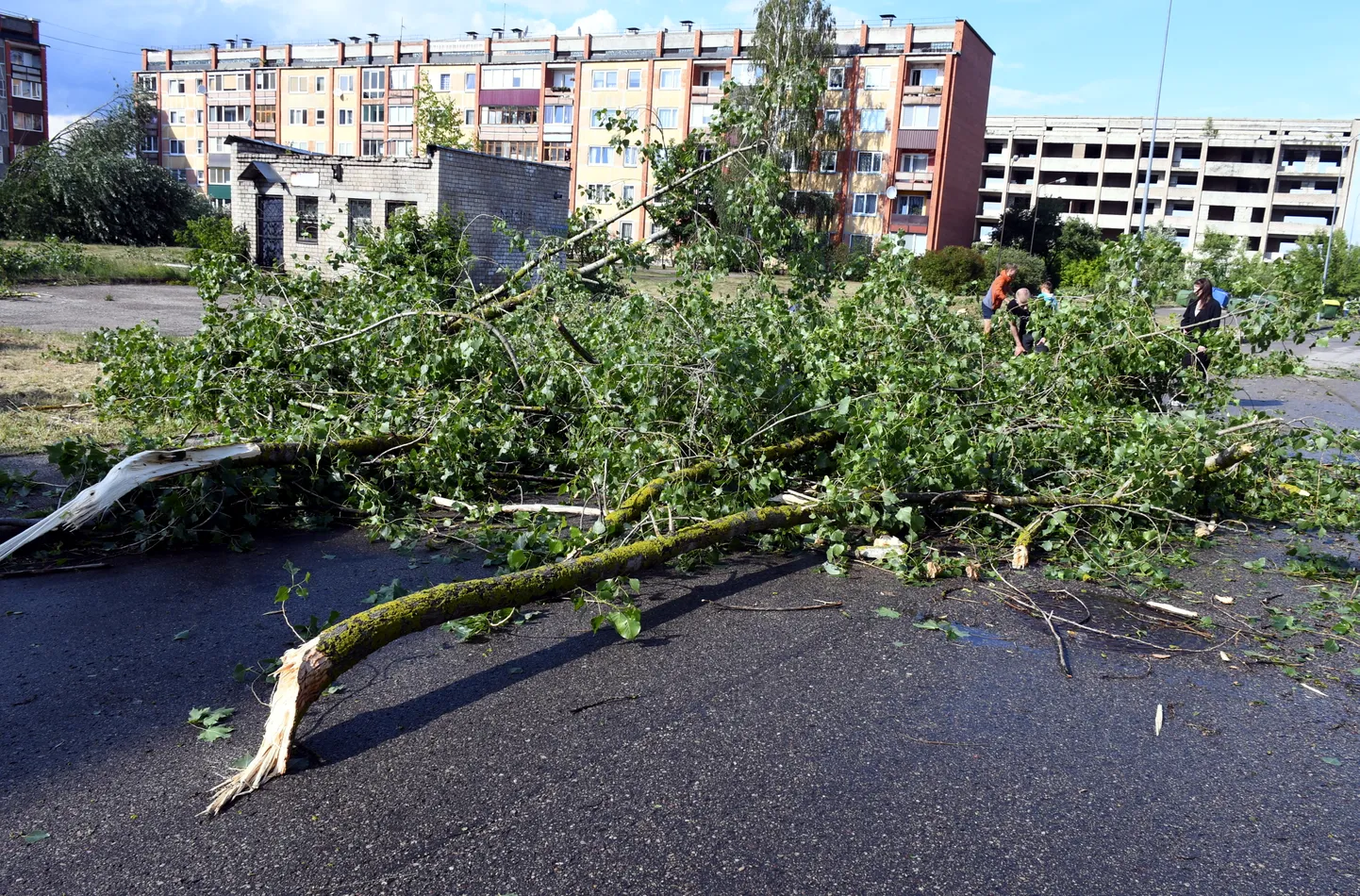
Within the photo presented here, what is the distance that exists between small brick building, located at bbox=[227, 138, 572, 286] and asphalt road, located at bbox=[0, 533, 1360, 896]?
81.8ft

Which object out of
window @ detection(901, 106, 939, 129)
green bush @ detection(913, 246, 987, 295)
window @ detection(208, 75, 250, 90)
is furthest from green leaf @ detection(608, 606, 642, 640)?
window @ detection(208, 75, 250, 90)

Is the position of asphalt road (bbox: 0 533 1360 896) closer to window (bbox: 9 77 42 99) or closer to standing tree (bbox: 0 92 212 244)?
standing tree (bbox: 0 92 212 244)

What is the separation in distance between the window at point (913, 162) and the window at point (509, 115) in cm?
2962

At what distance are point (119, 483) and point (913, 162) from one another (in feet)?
205

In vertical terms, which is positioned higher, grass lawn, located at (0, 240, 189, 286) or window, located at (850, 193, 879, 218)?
window, located at (850, 193, 879, 218)

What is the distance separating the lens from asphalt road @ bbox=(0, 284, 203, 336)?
1553 centimetres

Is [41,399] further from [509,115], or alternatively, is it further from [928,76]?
[509,115]

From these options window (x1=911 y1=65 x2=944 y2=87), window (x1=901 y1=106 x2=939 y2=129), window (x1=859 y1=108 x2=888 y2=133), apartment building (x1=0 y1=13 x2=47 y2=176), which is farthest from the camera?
apartment building (x1=0 y1=13 x2=47 y2=176)

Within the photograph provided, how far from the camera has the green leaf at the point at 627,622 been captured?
4199 mm

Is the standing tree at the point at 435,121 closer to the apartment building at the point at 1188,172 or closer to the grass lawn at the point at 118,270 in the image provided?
the grass lawn at the point at 118,270

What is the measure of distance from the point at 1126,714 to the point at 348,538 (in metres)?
4.29

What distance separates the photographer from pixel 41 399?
9.00 metres

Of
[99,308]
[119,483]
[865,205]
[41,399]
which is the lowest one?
[41,399]

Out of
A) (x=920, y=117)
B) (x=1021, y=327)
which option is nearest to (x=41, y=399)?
(x=1021, y=327)
